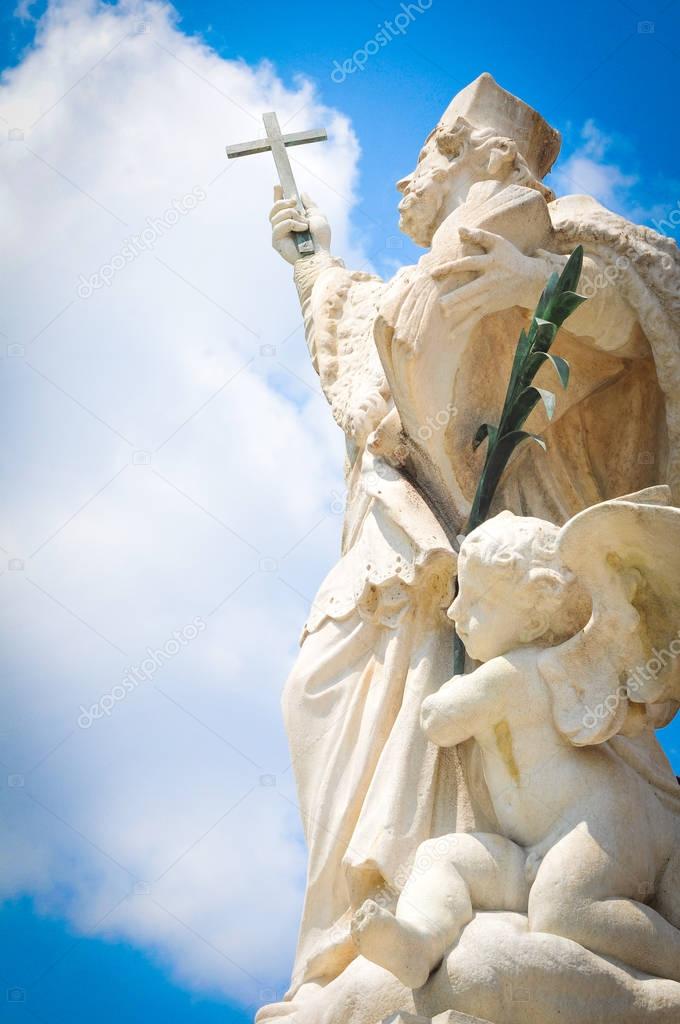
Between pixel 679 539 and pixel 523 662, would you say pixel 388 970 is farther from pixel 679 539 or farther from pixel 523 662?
pixel 679 539

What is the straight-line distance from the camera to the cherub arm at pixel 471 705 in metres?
4.67

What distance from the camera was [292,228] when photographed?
7.30 meters

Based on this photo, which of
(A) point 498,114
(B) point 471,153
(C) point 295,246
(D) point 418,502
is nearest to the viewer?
(D) point 418,502

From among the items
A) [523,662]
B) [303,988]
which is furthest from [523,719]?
[303,988]

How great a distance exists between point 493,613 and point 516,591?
11 centimetres

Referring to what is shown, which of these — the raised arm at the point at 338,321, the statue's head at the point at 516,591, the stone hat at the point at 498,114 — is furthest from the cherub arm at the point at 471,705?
the stone hat at the point at 498,114

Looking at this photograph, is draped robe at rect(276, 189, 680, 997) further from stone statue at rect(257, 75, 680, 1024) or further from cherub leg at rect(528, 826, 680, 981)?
cherub leg at rect(528, 826, 680, 981)

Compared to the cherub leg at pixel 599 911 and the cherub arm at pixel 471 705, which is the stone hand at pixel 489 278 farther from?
the cherub leg at pixel 599 911

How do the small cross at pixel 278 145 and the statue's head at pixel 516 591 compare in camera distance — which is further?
the small cross at pixel 278 145

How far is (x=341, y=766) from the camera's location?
532 cm

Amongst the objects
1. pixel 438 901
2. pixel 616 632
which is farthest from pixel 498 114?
pixel 438 901

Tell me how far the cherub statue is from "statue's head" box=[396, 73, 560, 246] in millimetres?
1907

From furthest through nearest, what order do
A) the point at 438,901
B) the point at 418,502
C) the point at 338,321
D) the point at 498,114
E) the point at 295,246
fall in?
the point at 295,246 < the point at 338,321 < the point at 498,114 < the point at 418,502 < the point at 438,901

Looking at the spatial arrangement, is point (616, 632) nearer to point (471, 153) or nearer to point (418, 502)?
point (418, 502)
